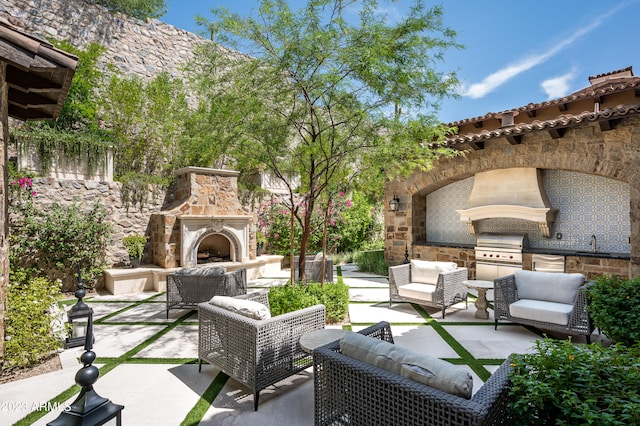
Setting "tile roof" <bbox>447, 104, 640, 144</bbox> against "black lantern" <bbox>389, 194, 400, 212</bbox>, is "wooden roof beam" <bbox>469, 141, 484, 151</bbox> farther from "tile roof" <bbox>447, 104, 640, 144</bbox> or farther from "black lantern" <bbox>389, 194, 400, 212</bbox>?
"black lantern" <bbox>389, 194, 400, 212</bbox>

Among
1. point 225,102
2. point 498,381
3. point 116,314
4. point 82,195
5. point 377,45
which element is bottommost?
point 116,314

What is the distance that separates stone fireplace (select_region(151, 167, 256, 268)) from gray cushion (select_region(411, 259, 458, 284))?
4486mm

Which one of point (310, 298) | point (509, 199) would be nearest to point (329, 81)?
point (310, 298)

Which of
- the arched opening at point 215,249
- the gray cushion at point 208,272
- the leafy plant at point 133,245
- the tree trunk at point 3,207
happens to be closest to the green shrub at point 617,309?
the gray cushion at point 208,272

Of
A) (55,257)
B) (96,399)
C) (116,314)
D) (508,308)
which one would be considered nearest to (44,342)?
(116,314)

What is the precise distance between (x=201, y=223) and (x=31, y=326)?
4.70 meters

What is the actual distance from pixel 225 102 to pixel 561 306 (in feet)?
17.6

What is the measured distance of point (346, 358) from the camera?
2.28 metres

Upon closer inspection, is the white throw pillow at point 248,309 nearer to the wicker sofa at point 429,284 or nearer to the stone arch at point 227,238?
the wicker sofa at point 429,284

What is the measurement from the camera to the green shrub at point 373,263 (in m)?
9.48

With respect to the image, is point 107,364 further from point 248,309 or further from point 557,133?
point 557,133

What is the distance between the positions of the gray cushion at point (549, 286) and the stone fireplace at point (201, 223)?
20.4ft

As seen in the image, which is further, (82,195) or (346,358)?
(82,195)

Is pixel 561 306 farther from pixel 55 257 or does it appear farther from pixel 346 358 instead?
pixel 55 257
